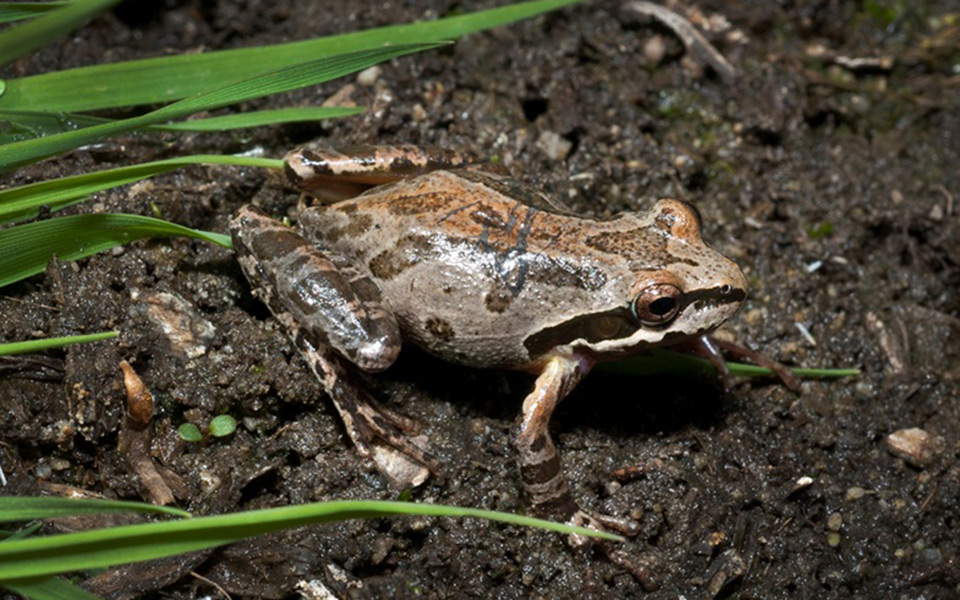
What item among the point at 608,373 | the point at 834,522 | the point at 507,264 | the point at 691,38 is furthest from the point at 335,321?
the point at 691,38

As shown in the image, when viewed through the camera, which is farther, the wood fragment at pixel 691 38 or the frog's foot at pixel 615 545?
the wood fragment at pixel 691 38

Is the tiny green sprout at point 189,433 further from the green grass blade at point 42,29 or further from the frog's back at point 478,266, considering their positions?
the green grass blade at point 42,29

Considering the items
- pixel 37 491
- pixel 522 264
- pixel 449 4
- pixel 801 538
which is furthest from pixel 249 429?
pixel 449 4

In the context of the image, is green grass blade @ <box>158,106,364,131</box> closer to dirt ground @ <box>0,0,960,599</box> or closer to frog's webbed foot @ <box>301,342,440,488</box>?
dirt ground @ <box>0,0,960,599</box>

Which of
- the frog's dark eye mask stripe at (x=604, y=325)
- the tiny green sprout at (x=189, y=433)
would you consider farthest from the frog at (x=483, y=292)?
the tiny green sprout at (x=189, y=433)

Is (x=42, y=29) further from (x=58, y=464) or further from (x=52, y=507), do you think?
(x=52, y=507)

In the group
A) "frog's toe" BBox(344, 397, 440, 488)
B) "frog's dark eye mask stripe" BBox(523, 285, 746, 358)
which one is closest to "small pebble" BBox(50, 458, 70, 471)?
"frog's toe" BBox(344, 397, 440, 488)

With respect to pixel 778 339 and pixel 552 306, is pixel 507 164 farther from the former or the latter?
pixel 778 339

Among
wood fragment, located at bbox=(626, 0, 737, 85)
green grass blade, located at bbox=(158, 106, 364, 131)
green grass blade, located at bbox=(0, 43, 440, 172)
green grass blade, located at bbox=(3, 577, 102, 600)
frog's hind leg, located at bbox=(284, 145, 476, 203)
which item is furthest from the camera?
wood fragment, located at bbox=(626, 0, 737, 85)
